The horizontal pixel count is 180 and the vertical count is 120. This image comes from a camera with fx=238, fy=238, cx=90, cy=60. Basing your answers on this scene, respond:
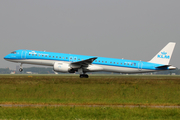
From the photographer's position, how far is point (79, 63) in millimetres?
36625

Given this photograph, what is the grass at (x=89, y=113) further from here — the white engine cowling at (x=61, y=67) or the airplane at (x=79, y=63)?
the airplane at (x=79, y=63)

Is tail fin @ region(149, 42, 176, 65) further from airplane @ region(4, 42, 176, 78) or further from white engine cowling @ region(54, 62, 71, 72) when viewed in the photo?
white engine cowling @ region(54, 62, 71, 72)

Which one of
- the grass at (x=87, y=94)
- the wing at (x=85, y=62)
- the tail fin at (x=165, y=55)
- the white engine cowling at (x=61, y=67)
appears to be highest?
the tail fin at (x=165, y=55)

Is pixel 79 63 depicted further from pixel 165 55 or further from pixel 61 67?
pixel 165 55

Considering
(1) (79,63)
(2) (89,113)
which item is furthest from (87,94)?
(1) (79,63)

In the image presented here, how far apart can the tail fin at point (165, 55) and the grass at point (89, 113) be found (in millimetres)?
32057

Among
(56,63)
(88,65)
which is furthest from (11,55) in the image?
(88,65)

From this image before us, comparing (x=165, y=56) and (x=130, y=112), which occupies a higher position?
(x=165, y=56)

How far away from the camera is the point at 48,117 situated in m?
10.3

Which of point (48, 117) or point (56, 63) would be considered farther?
point (56, 63)

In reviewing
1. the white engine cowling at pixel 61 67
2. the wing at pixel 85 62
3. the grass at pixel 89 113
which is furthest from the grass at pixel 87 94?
the wing at pixel 85 62

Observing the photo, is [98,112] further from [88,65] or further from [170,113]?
[88,65]

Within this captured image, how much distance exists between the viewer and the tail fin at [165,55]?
140ft

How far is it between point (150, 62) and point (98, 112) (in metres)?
32.9
